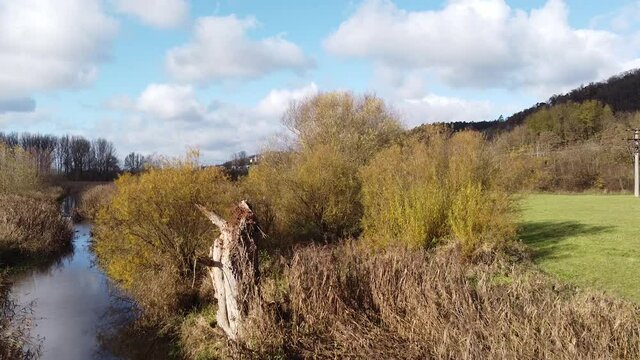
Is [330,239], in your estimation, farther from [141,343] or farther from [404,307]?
[404,307]

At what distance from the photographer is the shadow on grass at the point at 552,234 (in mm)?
15523

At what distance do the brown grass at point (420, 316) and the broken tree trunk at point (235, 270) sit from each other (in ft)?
1.61

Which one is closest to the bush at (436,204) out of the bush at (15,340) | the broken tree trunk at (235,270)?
the broken tree trunk at (235,270)

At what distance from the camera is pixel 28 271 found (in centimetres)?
1908

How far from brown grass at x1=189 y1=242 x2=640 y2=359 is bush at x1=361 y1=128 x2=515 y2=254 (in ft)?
12.7

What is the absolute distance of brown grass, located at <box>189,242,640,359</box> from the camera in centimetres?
617

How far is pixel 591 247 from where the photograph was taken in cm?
1568

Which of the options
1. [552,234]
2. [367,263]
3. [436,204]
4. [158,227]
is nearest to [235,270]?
[367,263]

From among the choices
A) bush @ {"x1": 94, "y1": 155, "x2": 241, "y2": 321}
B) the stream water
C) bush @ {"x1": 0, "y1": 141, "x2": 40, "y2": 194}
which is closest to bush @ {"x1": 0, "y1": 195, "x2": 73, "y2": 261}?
the stream water

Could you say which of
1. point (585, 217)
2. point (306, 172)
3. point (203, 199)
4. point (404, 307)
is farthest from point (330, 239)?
point (585, 217)

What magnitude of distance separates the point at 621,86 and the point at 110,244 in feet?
347

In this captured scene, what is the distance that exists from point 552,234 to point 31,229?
21.3 m

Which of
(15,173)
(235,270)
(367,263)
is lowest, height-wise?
(235,270)

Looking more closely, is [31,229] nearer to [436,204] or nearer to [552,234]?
[436,204]
